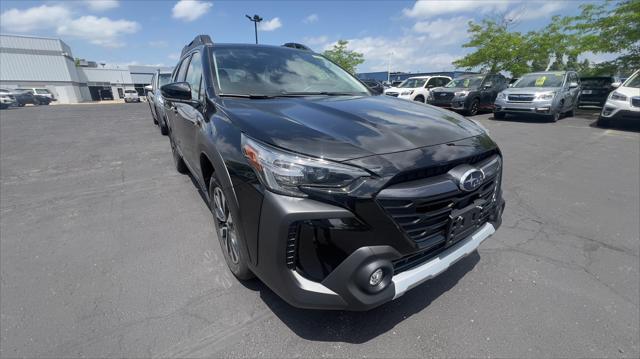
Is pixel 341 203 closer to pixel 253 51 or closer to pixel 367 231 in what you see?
pixel 367 231

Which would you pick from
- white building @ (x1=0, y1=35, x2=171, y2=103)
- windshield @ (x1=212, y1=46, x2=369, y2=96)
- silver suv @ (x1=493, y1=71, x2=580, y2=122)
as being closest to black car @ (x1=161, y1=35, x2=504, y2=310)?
windshield @ (x1=212, y1=46, x2=369, y2=96)

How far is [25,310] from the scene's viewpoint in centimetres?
200

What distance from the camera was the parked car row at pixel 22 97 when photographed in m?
25.6

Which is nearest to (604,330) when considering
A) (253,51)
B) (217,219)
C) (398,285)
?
(398,285)

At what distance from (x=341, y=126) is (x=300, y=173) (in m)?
0.48

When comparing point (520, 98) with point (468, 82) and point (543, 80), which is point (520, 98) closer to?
point (543, 80)

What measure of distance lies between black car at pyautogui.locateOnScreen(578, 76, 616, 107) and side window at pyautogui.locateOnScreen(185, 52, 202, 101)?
59.2 ft

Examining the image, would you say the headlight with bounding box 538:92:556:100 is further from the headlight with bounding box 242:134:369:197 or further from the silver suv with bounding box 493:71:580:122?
the headlight with bounding box 242:134:369:197

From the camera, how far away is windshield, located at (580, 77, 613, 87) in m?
14.4

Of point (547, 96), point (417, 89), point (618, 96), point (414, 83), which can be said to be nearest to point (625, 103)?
point (618, 96)

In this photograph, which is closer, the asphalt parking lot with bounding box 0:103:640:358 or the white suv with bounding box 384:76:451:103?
the asphalt parking lot with bounding box 0:103:640:358

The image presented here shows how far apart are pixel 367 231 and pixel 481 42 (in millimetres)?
25632

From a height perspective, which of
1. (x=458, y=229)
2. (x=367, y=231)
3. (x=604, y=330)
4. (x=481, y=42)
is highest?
(x=481, y=42)

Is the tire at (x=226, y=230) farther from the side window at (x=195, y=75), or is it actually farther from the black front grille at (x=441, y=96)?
the black front grille at (x=441, y=96)
